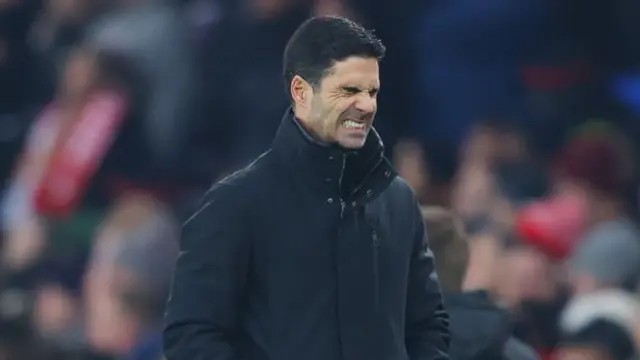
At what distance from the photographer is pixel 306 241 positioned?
3766mm

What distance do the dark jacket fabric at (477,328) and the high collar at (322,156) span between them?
944mm

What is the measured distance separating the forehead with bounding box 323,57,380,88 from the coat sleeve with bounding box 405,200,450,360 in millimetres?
386

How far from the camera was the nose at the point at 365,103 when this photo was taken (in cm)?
373

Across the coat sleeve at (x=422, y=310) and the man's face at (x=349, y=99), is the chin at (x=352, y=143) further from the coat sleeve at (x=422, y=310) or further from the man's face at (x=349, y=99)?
the coat sleeve at (x=422, y=310)

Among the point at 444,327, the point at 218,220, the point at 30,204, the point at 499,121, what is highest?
the point at 218,220

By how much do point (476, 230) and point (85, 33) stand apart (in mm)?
3046

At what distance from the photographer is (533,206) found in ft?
25.6

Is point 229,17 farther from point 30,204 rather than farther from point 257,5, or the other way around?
point 30,204

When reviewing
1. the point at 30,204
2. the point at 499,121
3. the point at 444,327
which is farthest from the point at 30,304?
the point at 444,327

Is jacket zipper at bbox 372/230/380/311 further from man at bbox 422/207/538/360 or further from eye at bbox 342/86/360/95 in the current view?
man at bbox 422/207/538/360

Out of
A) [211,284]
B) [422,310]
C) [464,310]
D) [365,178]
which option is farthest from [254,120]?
[211,284]

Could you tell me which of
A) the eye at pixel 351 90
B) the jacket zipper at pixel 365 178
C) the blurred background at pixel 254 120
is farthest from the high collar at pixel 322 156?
the blurred background at pixel 254 120

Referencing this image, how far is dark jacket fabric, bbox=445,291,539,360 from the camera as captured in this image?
15.3 feet

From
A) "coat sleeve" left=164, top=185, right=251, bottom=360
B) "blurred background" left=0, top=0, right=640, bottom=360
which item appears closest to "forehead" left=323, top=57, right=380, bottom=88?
"coat sleeve" left=164, top=185, right=251, bottom=360
